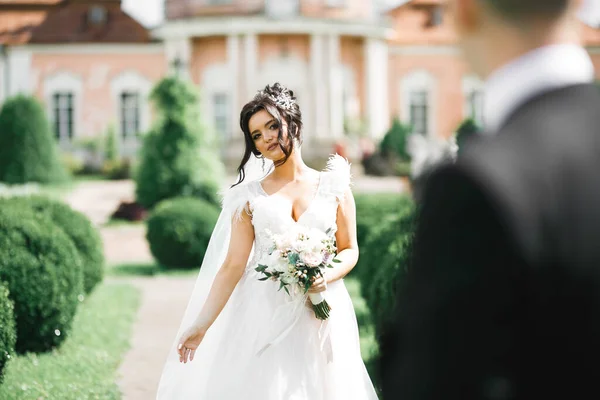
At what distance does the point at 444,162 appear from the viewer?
132cm

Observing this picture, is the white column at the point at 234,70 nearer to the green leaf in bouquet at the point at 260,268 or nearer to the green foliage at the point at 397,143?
the green foliage at the point at 397,143

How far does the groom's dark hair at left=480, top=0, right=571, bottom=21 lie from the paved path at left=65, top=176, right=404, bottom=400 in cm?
516

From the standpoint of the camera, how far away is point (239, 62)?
94.1ft

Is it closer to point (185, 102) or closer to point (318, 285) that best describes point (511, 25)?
point (318, 285)

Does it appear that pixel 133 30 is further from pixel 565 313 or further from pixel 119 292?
pixel 565 313

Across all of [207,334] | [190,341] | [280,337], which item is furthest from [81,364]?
[280,337]

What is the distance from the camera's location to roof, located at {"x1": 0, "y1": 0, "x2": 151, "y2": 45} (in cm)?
3111

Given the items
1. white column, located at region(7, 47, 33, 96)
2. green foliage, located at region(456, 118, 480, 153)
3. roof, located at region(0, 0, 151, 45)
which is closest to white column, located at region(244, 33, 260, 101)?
roof, located at region(0, 0, 151, 45)

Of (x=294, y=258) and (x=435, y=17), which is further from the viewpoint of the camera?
(x=435, y=17)

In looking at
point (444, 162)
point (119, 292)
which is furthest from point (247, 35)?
point (444, 162)

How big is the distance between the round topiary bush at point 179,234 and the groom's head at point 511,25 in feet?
36.7

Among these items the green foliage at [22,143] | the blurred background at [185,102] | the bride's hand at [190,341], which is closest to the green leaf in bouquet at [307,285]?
the bride's hand at [190,341]

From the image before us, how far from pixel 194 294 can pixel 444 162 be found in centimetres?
309

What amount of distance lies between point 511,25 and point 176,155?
17361mm
